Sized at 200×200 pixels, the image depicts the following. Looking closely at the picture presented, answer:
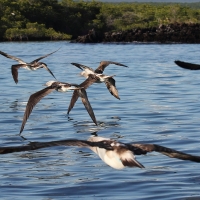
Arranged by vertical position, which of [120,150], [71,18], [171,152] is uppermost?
[171,152]

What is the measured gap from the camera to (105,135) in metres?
14.6

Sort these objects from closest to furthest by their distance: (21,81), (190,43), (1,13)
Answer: (21,81), (190,43), (1,13)

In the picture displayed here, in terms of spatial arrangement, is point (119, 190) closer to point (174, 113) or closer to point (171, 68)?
point (174, 113)

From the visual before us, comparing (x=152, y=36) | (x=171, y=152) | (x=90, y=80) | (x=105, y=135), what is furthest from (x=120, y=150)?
(x=152, y=36)

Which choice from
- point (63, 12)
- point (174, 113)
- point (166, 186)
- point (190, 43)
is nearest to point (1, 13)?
point (63, 12)

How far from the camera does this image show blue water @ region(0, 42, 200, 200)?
9797 mm

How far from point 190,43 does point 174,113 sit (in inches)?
1918

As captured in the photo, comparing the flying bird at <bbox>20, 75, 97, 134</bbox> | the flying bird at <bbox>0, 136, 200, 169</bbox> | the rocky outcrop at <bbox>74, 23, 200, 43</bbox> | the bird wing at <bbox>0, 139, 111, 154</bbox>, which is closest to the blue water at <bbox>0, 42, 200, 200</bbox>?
the flying bird at <bbox>20, 75, 97, 134</bbox>

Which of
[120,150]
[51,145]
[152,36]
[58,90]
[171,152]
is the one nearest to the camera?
[51,145]

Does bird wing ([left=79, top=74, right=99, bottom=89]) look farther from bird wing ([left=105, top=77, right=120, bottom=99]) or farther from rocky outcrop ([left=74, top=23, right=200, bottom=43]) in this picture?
rocky outcrop ([left=74, top=23, right=200, bottom=43])

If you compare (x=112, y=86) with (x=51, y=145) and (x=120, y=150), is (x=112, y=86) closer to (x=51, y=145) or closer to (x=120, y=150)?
(x=120, y=150)

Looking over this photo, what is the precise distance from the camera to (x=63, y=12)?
318 ft

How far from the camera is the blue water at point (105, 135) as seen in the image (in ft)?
32.1

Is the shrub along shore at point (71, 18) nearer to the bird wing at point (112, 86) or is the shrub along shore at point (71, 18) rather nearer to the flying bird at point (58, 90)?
the bird wing at point (112, 86)
